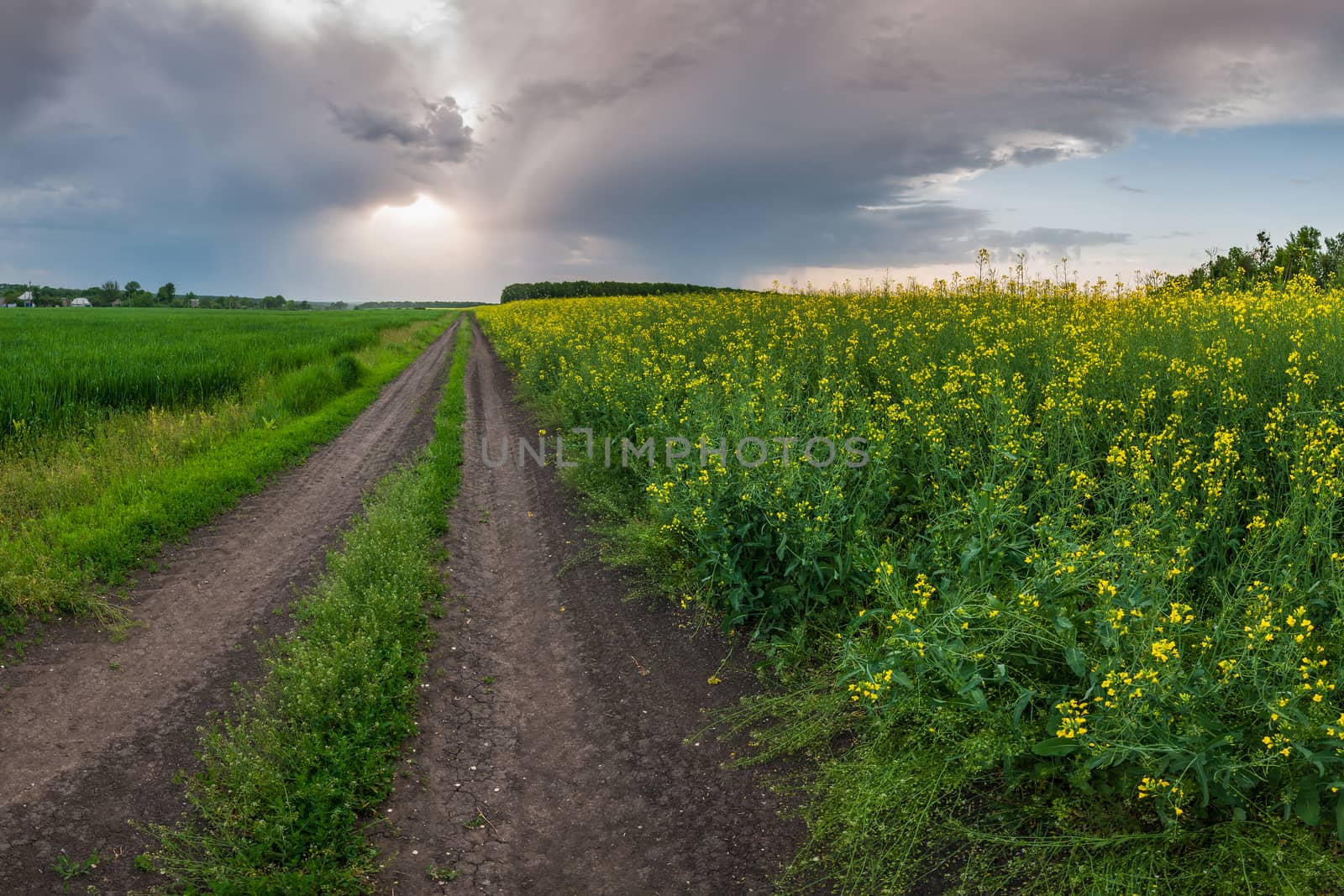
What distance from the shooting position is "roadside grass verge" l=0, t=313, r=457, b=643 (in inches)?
277

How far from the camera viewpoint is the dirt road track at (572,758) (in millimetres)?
4078

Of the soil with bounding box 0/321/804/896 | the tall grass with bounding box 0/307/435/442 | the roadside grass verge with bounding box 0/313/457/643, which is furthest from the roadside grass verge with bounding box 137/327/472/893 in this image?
the tall grass with bounding box 0/307/435/442

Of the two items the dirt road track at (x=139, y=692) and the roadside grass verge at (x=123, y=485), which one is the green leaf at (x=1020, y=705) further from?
the roadside grass verge at (x=123, y=485)

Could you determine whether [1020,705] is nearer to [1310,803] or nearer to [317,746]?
[1310,803]

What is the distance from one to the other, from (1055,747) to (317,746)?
13.8ft

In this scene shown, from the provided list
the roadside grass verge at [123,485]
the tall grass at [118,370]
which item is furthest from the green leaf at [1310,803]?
the tall grass at [118,370]

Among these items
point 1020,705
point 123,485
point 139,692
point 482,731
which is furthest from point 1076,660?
point 123,485

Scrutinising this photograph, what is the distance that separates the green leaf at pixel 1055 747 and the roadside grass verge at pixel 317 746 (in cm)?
350

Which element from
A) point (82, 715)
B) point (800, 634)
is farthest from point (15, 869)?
point (800, 634)

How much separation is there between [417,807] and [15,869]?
203 centimetres

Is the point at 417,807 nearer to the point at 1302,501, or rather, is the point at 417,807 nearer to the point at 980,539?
the point at 980,539

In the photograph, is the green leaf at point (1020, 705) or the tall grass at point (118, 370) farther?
the tall grass at point (118, 370)

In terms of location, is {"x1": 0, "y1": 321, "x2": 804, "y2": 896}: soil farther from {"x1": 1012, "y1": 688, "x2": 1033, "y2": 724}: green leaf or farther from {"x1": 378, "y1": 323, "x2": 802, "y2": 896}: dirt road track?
{"x1": 1012, "y1": 688, "x2": 1033, "y2": 724}: green leaf

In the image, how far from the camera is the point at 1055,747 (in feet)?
12.2
